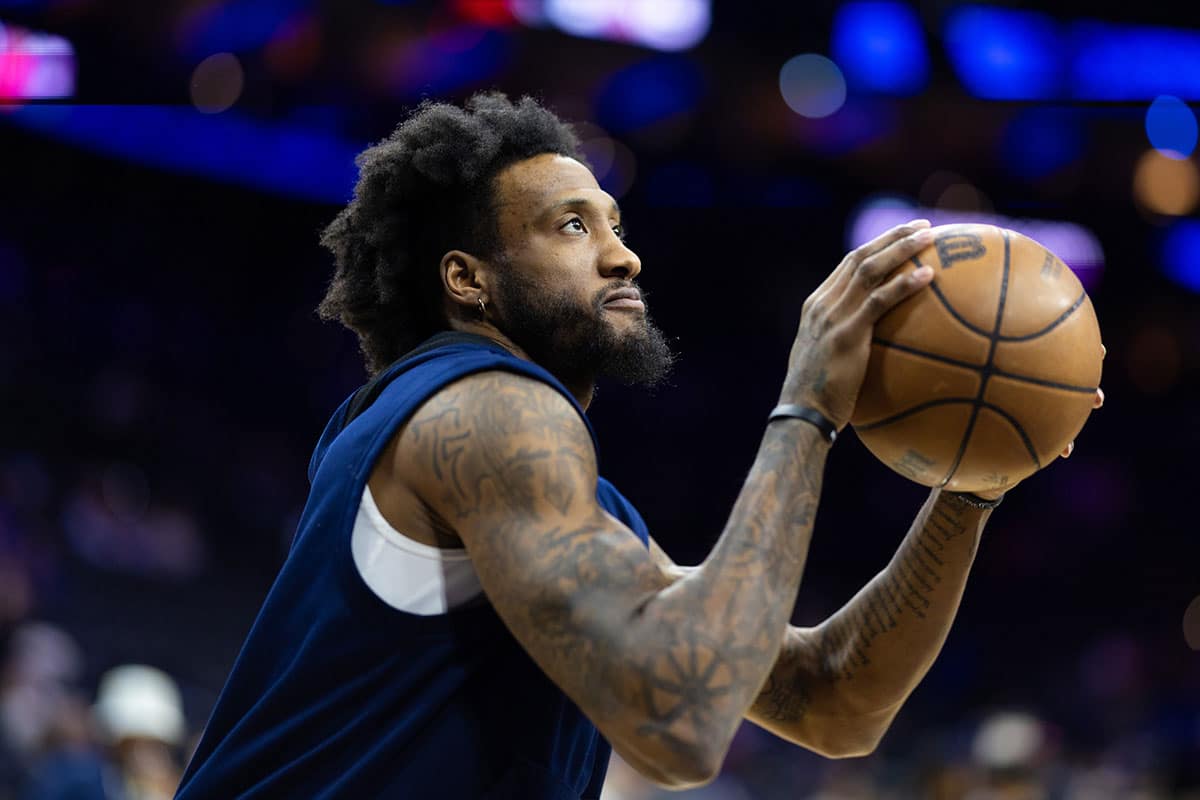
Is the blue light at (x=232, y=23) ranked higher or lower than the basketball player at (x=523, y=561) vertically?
lower

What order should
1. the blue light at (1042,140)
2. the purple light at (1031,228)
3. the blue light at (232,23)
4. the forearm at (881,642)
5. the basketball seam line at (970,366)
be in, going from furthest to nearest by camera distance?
1. the purple light at (1031,228)
2. the blue light at (1042,140)
3. the blue light at (232,23)
4. the forearm at (881,642)
5. the basketball seam line at (970,366)

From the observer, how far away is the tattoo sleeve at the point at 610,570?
1986mm

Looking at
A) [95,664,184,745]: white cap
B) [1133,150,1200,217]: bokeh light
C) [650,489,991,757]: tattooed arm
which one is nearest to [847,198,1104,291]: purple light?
[1133,150,1200,217]: bokeh light

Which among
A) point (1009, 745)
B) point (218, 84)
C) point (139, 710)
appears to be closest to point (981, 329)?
point (1009, 745)

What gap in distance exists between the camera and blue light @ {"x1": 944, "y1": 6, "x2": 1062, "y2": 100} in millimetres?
12719

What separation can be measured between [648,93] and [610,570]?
11.0 m

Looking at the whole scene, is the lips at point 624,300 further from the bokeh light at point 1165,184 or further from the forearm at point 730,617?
the bokeh light at point 1165,184

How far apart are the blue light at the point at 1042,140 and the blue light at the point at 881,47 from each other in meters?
1.06

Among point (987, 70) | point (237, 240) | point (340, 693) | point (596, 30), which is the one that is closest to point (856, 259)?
point (340, 693)

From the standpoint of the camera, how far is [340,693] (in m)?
2.28

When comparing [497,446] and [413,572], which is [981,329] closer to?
[497,446]

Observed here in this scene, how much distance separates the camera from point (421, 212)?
2.96 meters

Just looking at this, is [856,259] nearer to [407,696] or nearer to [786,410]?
[786,410]

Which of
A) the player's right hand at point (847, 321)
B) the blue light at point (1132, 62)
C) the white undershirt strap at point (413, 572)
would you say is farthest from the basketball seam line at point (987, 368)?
the blue light at point (1132, 62)
